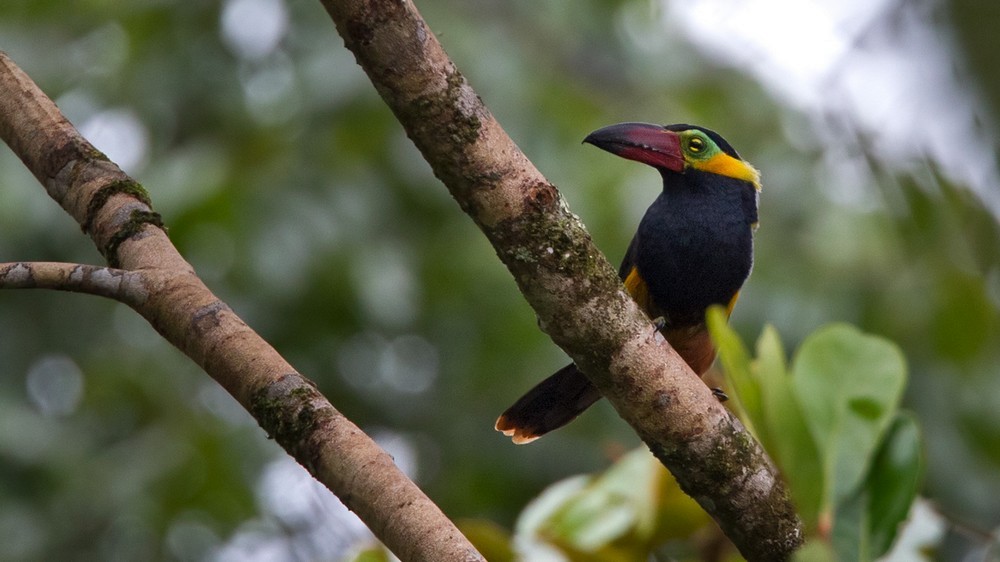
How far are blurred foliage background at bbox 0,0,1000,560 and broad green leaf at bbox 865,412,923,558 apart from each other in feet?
6.22

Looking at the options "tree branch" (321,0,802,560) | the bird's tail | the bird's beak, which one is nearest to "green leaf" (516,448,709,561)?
the bird's tail

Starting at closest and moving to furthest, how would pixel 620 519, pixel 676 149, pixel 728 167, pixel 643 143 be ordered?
pixel 620 519
pixel 643 143
pixel 676 149
pixel 728 167

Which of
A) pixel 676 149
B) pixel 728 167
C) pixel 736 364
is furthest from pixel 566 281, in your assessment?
pixel 728 167

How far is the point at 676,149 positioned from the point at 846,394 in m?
1.17

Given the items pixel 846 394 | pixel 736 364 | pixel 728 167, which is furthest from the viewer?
pixel 728 167

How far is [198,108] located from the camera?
5.54 m

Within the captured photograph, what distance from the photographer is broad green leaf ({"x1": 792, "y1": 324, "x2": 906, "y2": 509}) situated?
2.23m

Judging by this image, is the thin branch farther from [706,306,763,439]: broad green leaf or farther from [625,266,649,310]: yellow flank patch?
[625,266,649,310]: yellow flank patch

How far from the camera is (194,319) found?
195cm

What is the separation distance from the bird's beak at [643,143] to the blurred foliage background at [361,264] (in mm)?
1240

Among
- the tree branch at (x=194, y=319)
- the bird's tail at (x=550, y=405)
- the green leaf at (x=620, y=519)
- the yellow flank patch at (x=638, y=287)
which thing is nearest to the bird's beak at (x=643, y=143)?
the yellow flank patch at (x=638, y=287)

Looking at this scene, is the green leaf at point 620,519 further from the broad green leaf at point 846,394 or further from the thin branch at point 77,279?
the thin branch at point 77,279

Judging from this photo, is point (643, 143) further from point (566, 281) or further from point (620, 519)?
point (566, 281)

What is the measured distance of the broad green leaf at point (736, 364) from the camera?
193 cm
